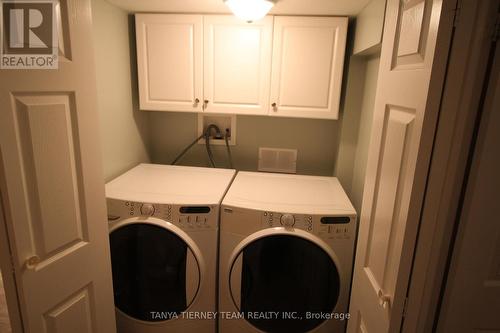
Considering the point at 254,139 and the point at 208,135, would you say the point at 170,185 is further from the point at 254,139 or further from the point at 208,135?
the point at 254,139

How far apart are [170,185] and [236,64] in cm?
87

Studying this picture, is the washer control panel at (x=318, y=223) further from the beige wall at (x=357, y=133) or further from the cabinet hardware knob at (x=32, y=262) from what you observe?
the cabinet hardware knob at (x=32, y=262)

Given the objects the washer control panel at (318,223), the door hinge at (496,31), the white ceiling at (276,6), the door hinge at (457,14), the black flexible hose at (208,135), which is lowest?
the washer control panel at (318,223)

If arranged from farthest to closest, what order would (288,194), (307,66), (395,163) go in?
(307,66)
(288,194)
(395,163)

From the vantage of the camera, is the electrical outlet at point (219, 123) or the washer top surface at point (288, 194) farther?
the electrical outlet at point (219, 123)

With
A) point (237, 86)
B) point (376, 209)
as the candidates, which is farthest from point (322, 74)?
point (376, 209)

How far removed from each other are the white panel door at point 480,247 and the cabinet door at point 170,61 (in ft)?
5.23

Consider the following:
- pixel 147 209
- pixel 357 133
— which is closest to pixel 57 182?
pixel 147 209

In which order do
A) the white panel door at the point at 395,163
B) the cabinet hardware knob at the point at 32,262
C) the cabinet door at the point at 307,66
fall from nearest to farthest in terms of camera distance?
the white panel door at the point at 395,163 → the cabinet hardware knob at the point at 32,262 → the cabinet door at the point at 307,66

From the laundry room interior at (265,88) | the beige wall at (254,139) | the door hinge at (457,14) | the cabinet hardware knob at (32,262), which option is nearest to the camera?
the door hinge at (457,14)

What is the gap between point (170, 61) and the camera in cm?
195

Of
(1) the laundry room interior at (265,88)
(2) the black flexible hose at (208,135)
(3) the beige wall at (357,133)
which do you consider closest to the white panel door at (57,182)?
(1) the laundry room interior at (265,88)

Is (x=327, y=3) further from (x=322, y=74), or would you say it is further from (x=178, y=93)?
(x=178, y=93)

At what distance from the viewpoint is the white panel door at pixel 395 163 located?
0.80 meters
